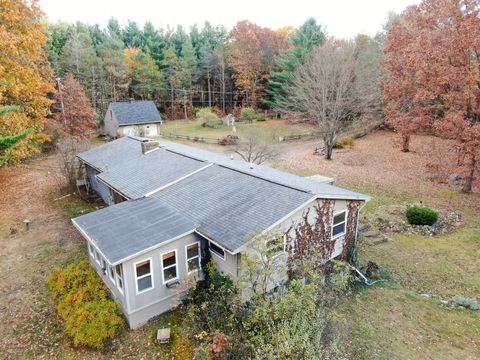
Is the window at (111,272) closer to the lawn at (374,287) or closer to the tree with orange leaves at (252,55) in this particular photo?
the lawn at (374,287)

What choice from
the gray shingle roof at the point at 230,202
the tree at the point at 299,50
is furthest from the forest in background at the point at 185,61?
the gray shingle roof at the point at 230,202

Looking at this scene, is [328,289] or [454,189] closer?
[328,289]

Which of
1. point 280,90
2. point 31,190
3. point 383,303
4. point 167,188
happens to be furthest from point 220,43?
point 383,303

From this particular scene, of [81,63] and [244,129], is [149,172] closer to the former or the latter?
[244,129]

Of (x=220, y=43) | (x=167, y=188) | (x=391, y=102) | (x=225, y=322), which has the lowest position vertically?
(x=225, y=322)

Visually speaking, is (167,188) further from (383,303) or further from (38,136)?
(38,136)

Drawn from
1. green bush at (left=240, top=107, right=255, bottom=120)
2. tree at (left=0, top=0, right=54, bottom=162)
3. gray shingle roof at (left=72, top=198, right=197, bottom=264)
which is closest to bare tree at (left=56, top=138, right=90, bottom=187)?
tree at (left=0, top=0, right=54, bottom=162)
